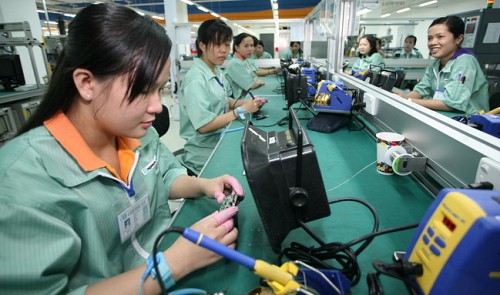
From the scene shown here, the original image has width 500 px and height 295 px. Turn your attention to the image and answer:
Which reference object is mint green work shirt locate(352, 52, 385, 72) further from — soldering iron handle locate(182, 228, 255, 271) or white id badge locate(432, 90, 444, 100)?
soldering iron handle locate(182, 228, 255, 271)

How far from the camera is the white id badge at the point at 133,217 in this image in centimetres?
70

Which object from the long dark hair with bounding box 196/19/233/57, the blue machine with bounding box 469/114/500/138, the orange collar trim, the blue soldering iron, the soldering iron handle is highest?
the long dark hair with bounding box 196/19/233/57

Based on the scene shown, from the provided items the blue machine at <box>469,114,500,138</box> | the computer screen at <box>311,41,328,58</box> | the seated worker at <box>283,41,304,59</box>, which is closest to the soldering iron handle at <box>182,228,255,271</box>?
the blue machine at <box>469,114,500,138</box>

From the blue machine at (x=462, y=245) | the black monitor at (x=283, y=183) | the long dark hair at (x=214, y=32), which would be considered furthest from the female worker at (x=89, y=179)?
the long dark hair at (x=214, y=32)

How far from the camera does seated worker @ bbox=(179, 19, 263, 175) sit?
1.66 m

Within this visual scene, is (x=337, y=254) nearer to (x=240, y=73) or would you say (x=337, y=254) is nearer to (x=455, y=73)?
(x=455, y=73)

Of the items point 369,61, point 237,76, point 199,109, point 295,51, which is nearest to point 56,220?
point 199,109

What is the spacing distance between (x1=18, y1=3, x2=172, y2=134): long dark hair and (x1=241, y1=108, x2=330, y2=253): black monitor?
0.29m

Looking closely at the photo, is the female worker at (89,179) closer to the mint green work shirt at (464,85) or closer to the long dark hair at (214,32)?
the long dark hair at (214,32)

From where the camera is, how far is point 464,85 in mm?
1972

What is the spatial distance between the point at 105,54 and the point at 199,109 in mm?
1051

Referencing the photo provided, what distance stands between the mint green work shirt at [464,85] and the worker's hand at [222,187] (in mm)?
1933

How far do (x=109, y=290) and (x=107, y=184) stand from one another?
25 centimetres

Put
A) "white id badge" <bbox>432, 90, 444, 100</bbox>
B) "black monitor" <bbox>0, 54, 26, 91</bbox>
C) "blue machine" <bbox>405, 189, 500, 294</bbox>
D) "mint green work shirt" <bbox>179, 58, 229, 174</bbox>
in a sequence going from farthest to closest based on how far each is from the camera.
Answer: "black monitor" <bbox>0, 54, 26, 91</bbox> < "white id badge" <bbox>432, 90, 444, 100</bbox> < "mint green work shirt" <bbox>179, 58, 229, 174</bbox> < "blue machine" <bbox>405, 189, 500, 294</bbox>
